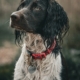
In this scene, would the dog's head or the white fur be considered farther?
the white fur

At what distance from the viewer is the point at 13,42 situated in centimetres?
898

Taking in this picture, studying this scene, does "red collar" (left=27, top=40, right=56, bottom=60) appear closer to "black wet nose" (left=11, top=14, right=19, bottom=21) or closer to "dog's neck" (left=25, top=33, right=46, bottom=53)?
"dog's neck" (left=25, top=33, right=46, bottom=53)

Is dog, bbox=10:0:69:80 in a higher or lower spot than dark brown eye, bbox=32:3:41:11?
lower

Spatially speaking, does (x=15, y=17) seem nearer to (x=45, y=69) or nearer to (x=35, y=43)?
(x=35, y=43)

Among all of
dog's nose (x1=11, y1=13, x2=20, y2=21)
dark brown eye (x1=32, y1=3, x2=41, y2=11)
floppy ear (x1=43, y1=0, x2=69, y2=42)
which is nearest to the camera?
dog's nose (x1=11, y1=13, x2=20, y2=21)

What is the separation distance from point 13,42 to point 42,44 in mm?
2883

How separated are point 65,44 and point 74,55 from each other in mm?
286

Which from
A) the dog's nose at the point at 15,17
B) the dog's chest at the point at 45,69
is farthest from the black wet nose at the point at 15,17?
the dog's chest at the point at 45,69

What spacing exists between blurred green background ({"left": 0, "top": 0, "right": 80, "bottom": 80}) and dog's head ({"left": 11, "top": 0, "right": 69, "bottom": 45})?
8.11ft

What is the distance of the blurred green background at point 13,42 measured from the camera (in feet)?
28.8

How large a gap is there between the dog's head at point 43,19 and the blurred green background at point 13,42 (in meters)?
2.47

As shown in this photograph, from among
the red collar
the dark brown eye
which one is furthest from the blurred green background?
A: the dark brown eye

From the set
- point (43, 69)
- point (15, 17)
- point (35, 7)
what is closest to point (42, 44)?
point (43, 69)

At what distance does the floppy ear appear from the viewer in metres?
6.18
